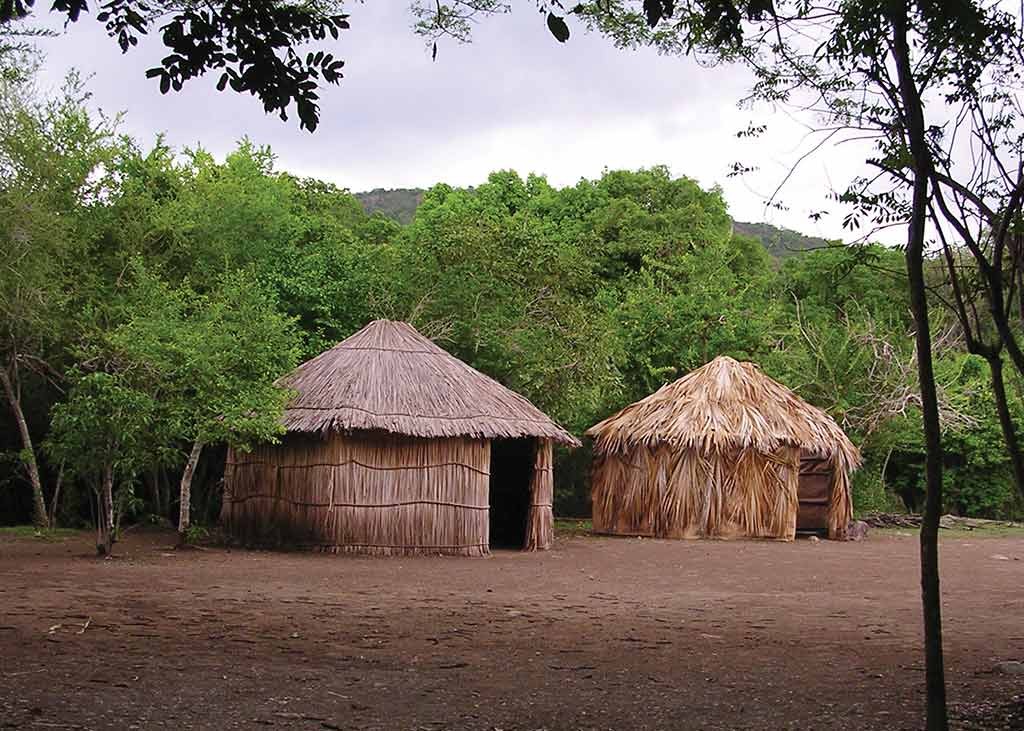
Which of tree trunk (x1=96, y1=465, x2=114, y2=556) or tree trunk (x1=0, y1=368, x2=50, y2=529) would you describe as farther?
tree trunk (x1=0, y1=368, x2=50, y2=529)

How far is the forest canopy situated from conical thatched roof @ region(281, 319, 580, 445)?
51 cm

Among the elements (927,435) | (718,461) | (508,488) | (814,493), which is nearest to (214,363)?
(508,488)

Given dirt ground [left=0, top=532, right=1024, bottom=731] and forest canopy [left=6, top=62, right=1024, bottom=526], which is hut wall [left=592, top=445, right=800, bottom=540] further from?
dirt ground [left=0, top=532, right=1024, bottom=731]

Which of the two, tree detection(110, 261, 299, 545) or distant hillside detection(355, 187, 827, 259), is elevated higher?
distant hillside detection(355, 187, 827, 259)

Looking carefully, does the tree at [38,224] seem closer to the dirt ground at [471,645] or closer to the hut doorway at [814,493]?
the dirt ground at [471,645]

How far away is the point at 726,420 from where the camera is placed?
64.0 ft

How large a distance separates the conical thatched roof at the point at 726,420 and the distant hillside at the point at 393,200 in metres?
23.7

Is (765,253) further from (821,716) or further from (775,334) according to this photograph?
(821,716)

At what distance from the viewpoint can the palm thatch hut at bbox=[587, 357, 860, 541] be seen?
1939cm

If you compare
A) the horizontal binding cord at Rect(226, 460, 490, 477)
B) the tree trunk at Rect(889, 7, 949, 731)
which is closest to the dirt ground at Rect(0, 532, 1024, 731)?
the tree trunk at Rect(889, 7, 949, 731)

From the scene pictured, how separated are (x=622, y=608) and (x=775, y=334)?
52.8ft

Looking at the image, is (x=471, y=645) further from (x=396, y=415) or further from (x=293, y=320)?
(x=293, y=320)

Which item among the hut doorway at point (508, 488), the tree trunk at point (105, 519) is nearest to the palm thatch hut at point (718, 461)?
the hut doorway at point (508, 488)

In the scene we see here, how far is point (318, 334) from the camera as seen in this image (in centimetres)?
1891
